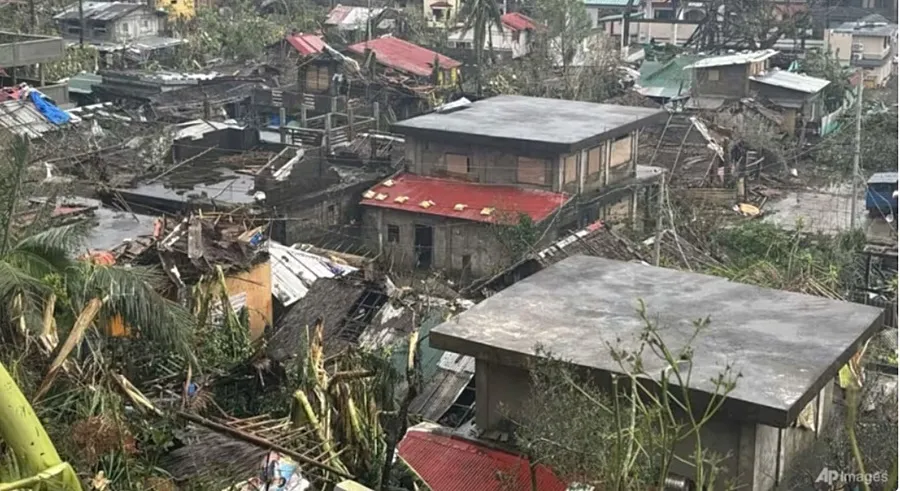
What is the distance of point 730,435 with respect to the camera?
9.10m

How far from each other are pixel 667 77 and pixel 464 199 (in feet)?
56.7

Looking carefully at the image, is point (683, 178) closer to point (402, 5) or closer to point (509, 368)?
point (509, 368)

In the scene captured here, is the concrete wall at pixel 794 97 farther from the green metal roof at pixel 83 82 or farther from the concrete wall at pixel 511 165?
the green metal roof at pixel 83 82

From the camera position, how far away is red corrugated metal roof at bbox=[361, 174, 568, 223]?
2203 cm

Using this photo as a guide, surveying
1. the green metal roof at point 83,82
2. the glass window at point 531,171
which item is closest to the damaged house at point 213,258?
the glass window at point 531,171

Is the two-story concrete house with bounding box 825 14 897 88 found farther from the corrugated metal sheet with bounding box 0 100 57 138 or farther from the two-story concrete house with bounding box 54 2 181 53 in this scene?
the corrugated metal sheet with bounding box 0 100 57 138

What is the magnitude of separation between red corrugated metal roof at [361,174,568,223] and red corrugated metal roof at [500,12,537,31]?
19.3 m

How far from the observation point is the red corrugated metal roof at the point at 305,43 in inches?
1494

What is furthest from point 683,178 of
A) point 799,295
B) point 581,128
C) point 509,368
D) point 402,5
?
point 402,5

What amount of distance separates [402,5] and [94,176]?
28550 millimetres

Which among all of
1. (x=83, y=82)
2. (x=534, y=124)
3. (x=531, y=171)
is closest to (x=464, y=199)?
(x=531, y=171)

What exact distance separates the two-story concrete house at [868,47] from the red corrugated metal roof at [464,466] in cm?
3369

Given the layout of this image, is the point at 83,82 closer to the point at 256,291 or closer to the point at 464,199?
the point at 464,199

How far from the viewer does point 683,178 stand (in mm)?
27938
